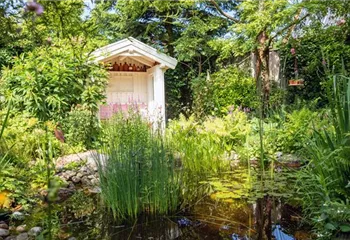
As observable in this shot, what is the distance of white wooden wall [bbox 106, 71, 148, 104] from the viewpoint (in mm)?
9930

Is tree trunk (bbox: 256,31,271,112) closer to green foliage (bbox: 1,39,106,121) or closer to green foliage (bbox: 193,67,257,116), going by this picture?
green foliage (bbox: 193,67,257,116)

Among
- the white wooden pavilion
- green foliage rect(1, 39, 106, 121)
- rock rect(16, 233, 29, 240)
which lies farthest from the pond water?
the white wooden pavilion

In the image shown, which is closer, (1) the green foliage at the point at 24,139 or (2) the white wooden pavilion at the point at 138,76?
(1) the green foliage at the point at 24,139

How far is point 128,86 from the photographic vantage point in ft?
33.4

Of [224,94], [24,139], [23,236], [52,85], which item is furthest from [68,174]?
[224,94]

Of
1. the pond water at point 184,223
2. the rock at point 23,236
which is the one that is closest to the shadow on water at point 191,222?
the pond water at point 184,223

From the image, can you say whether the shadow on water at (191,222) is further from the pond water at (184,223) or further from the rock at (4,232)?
the rock at (4,232)

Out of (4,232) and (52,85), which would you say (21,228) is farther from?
(52,85)

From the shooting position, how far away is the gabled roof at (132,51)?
7602 millimetres

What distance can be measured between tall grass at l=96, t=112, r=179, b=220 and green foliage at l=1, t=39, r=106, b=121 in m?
3.29

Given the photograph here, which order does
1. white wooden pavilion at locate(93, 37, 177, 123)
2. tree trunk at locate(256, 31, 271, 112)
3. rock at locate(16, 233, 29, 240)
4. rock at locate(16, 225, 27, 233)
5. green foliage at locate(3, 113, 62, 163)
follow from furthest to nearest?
white wooden pavilion at locate(93, 37, 177, 123), tree trunk at locate(256, 31, 271, 112), green foliage at locate(3, 113, 62, 163), rock at locate(16, 225, 27, 233), rock at locate(16, 233, 29, 240)

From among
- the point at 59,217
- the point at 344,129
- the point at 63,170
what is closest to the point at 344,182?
the point at 344,129

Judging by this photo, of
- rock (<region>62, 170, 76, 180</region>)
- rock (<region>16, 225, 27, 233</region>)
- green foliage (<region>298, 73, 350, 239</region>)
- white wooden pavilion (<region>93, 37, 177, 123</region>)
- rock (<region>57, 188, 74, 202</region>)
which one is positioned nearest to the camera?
→ green foliage (<region>298, 73, 350, 239</region>)

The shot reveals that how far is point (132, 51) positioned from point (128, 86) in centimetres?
219
